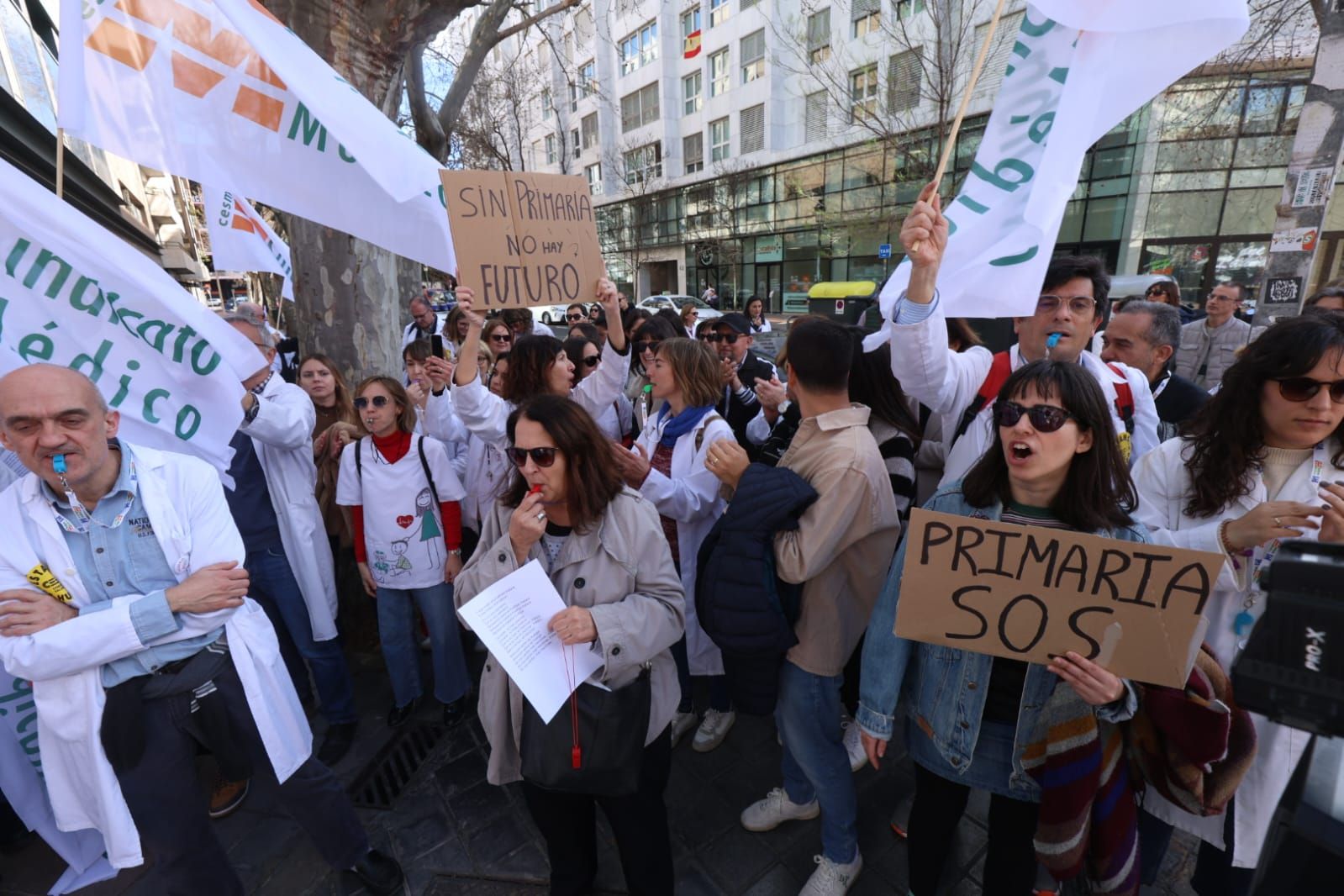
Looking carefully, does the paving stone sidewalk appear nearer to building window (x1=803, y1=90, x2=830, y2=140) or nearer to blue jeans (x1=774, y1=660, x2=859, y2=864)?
blue jeans (x1=774, y1=660, x2=859, y2=864)

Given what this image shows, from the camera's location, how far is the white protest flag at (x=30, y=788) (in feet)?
7.77

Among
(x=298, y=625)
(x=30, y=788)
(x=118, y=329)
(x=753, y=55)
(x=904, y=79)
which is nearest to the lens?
(x=118, y=329)

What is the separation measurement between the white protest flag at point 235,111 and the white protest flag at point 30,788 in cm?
220

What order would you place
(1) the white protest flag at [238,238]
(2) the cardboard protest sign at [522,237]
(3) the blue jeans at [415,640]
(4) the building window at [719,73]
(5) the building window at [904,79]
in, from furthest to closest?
(4) the building window at [719,73] → (5) the building window at [904,79] → (1) the white protest flag at [238,238] → (3) the blue jeans at [415,640] → (2) the cardboard protest sign at [522,237]

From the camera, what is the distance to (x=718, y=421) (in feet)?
9.57

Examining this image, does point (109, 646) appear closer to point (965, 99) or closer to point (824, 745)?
point (824, 745)

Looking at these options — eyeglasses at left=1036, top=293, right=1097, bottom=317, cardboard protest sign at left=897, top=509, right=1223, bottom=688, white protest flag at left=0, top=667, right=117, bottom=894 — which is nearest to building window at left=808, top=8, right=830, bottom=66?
eyeglasses at left=1036, top=293, right=1097, bottom=317

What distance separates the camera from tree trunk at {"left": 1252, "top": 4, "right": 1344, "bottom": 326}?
5.02m

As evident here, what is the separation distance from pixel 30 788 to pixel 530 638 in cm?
247

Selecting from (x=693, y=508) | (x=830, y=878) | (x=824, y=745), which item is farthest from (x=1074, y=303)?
(x=830, y=878)

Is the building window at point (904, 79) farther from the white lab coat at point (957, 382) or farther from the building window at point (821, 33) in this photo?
the white lab coat at point (957, 382)

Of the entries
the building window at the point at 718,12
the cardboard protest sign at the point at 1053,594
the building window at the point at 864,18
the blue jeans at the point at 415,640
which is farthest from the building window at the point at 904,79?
the cardboard protest sign at the point at 1053,594

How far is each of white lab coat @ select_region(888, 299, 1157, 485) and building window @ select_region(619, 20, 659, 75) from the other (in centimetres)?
3421

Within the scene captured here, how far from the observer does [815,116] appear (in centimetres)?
2441
